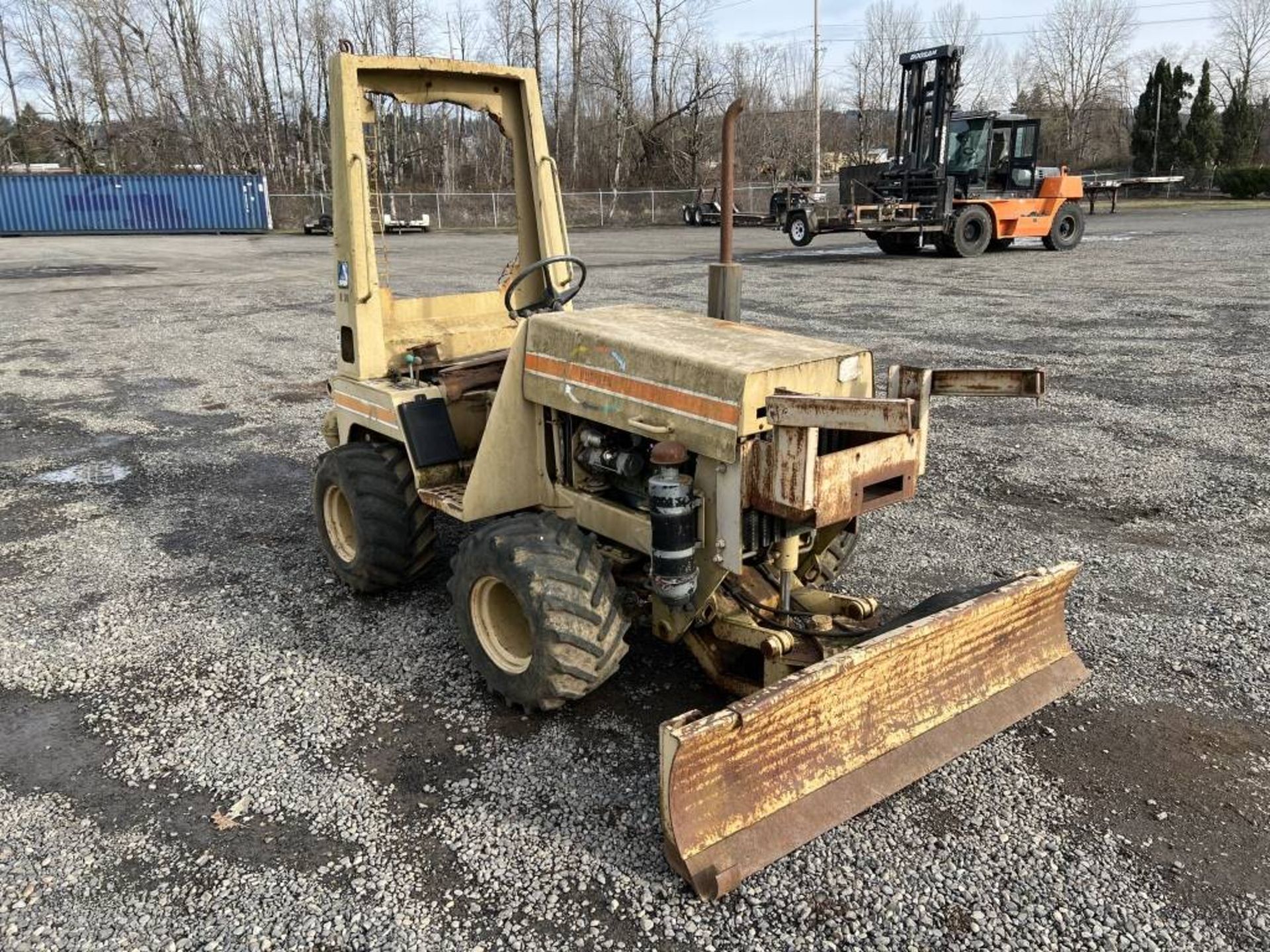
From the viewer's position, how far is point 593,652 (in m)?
3.67

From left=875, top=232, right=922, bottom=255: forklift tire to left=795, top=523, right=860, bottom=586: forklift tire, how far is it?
18.8 meters

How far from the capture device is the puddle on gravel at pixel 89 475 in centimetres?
750

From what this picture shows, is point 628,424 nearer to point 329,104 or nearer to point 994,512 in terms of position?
point 329,104

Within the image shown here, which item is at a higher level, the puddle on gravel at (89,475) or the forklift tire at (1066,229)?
the forklift tire at (1066,229)

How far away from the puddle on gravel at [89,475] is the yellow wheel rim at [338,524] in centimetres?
310

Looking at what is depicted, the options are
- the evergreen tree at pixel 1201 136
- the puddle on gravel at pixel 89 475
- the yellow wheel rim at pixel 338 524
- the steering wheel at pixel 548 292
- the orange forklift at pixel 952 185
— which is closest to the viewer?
the steering wheel at pixel 548 292

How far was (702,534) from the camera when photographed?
362 centimetres

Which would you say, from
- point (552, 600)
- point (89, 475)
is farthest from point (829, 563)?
point (89, 475)

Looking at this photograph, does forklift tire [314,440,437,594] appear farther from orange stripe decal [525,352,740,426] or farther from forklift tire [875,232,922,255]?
forklift tire [875,232,922,255]

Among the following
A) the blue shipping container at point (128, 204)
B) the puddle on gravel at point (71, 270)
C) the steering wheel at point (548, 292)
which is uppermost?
the blue shipping container at point (128, 204)

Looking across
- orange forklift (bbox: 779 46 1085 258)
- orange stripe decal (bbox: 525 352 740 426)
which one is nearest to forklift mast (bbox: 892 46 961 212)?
orange forklift (bbox: 779 46 1085 258)

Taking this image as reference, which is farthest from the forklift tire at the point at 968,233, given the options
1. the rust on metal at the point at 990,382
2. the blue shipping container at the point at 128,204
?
the blue shipping container at the point at 128,204

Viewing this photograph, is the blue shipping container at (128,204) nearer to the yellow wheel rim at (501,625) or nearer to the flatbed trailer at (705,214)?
the flatbed trailer at (705,214)

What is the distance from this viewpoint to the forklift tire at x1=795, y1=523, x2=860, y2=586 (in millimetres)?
4414
